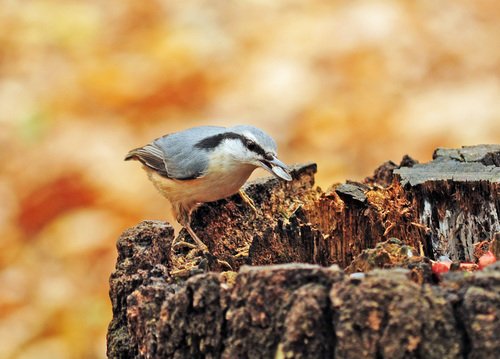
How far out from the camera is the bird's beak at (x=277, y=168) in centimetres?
321

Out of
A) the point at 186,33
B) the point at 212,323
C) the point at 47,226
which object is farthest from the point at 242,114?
the point at 212,323

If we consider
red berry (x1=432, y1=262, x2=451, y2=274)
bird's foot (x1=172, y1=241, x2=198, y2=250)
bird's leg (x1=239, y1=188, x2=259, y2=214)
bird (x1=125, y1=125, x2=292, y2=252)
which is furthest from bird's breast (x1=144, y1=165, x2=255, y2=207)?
red berry (x1=432, y1=262, x2=451, y2=274)

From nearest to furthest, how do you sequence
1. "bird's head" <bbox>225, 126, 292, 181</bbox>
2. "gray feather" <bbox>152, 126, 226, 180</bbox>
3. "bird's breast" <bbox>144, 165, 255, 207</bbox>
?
"bird's head" <bbox>225, 126, 292, 181</bbox> → "bird's breast" <bbox>144, 165, 255, 207</bbox> → "gray feather" <bbox>152, 126, 226, 180</bbox>

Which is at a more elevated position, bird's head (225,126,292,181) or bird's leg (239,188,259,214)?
bird's head (225,126,292,181)

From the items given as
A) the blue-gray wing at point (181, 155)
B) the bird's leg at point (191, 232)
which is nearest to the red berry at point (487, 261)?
the bird's leg at point (191, 232)

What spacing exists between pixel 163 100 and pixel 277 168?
1.99 meters

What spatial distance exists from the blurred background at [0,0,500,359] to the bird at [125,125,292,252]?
745 millimetres

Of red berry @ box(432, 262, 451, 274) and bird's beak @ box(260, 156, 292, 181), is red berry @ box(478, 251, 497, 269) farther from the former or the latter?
bird's beak @ box(260, 156, 292, 181)

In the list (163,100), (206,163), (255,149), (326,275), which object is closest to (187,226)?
(255,149)

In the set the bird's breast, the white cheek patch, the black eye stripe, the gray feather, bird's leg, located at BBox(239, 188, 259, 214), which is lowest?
bird's leg, located at BBox(239, 188, 259, 214)

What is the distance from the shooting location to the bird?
11.2ft

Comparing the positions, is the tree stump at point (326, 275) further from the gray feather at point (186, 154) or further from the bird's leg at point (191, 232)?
the gray feather at point (186, 154)

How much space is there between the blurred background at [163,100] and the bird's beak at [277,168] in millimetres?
1295

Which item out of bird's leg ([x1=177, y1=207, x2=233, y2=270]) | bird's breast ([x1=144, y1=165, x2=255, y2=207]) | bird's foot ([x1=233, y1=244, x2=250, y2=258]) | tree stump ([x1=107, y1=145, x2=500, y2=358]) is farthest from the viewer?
bird's breast ([x1=144, y1=165, x2=255, y2=207])
